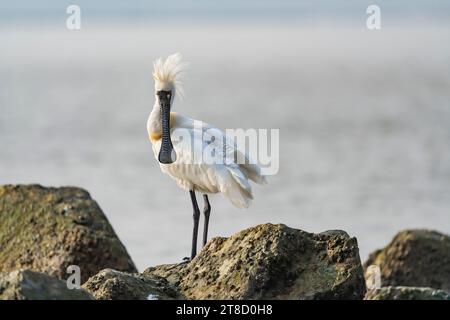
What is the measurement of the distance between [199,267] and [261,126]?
28.9 metres

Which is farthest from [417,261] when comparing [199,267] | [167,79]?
[199,267]

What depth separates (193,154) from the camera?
12.6m

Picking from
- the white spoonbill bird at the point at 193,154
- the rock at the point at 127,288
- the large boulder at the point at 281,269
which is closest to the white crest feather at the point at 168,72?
the white spoonbill bird at the point at 193,154

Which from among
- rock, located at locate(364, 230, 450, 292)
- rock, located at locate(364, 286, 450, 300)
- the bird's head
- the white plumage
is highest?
the bird's head

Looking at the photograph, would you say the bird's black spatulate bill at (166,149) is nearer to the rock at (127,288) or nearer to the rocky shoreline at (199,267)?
the rocky shoreline at (199,267)

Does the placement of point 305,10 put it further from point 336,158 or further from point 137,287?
point 137,287

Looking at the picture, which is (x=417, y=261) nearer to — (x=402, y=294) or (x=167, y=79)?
(x=167, y=79)

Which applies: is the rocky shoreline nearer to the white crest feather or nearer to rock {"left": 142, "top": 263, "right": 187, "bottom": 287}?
rock {"left": 142, "top": 263, "right": 187, "bottom": 287}

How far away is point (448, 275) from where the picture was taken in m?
13.5

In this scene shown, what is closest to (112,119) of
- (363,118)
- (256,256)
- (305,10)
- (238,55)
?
(363,118)

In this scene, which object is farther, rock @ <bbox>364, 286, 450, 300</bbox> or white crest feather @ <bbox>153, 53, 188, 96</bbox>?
white crest feather @ <bbox>153, 53, 188, 96</bbox>

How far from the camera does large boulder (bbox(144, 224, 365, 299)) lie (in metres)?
9.35

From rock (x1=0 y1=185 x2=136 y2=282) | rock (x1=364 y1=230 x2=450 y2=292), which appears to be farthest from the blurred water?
rock (x1=0 y1=185 x2=136 y2=282)
